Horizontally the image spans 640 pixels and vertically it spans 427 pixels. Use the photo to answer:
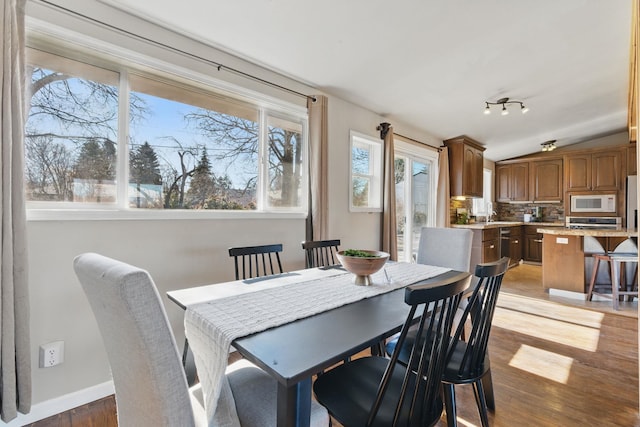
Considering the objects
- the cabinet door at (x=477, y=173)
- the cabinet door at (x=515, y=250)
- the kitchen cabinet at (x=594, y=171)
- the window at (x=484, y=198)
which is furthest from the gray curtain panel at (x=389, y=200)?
the kitchen cabinet at (x=594, y=171)

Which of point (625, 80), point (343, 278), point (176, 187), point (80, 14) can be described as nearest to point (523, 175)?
point (625, 80)

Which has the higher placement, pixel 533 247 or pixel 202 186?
pixel 202 186

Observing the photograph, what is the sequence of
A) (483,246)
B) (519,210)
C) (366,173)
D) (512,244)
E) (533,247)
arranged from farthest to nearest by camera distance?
(519,210) < (533,247) < (512,244) < (483,246) < (366,173)

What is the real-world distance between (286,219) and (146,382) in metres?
2.14

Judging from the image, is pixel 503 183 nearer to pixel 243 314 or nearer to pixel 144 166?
pixel 144 166

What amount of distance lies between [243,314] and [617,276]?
4571mm

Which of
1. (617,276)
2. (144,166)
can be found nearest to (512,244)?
(617,276)

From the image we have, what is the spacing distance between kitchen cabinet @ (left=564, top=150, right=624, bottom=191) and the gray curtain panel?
15.1 ft

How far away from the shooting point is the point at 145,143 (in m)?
2.08

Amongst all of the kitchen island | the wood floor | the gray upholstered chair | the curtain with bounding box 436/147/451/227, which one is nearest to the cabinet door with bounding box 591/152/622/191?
the kitchen island

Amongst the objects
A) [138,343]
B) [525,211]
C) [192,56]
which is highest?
[192,56]

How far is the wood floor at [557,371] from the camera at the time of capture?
5.61ft

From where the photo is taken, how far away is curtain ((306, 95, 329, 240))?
2953mm

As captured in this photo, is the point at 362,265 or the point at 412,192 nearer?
the point at 362,265
